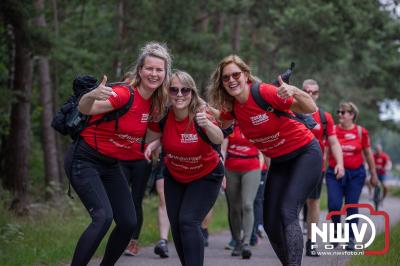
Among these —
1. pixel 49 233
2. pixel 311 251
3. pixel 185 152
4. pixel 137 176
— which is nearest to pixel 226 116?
pixel 185 152

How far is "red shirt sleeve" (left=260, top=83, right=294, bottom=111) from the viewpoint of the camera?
6488mm

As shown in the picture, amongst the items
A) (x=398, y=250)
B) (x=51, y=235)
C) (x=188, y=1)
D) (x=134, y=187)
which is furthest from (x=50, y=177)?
(x=398, y=250)

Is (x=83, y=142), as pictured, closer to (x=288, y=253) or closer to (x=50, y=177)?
(x=288, y=253)

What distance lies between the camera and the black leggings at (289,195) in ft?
21.1

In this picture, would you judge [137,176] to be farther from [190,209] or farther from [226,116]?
[190,209]

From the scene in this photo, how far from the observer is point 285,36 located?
26.8m

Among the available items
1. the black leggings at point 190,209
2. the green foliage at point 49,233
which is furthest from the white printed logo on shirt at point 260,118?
A: the green foliage at point 49,233

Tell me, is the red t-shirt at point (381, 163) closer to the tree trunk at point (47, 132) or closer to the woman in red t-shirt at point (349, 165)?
the tree trunk at point (47, 132)

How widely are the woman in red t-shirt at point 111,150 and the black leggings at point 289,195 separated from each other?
A: 51.5 inches

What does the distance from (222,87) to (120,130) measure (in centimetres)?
116

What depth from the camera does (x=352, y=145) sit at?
1074 centimetres

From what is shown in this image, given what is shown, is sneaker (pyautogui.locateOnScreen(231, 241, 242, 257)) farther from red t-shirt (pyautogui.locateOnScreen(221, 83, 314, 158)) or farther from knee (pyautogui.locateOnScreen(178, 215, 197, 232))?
knee (pyautogui.locateOnScreen(178, 215, 197, 232))

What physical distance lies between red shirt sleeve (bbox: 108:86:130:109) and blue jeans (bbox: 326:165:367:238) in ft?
15.9

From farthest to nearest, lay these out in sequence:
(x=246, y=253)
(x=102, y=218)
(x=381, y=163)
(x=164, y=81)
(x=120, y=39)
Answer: (x=381, y=163) < (x=120, y=39) < (x=246, y=253) < (x=164, y=81) < (x=102, y=218)
